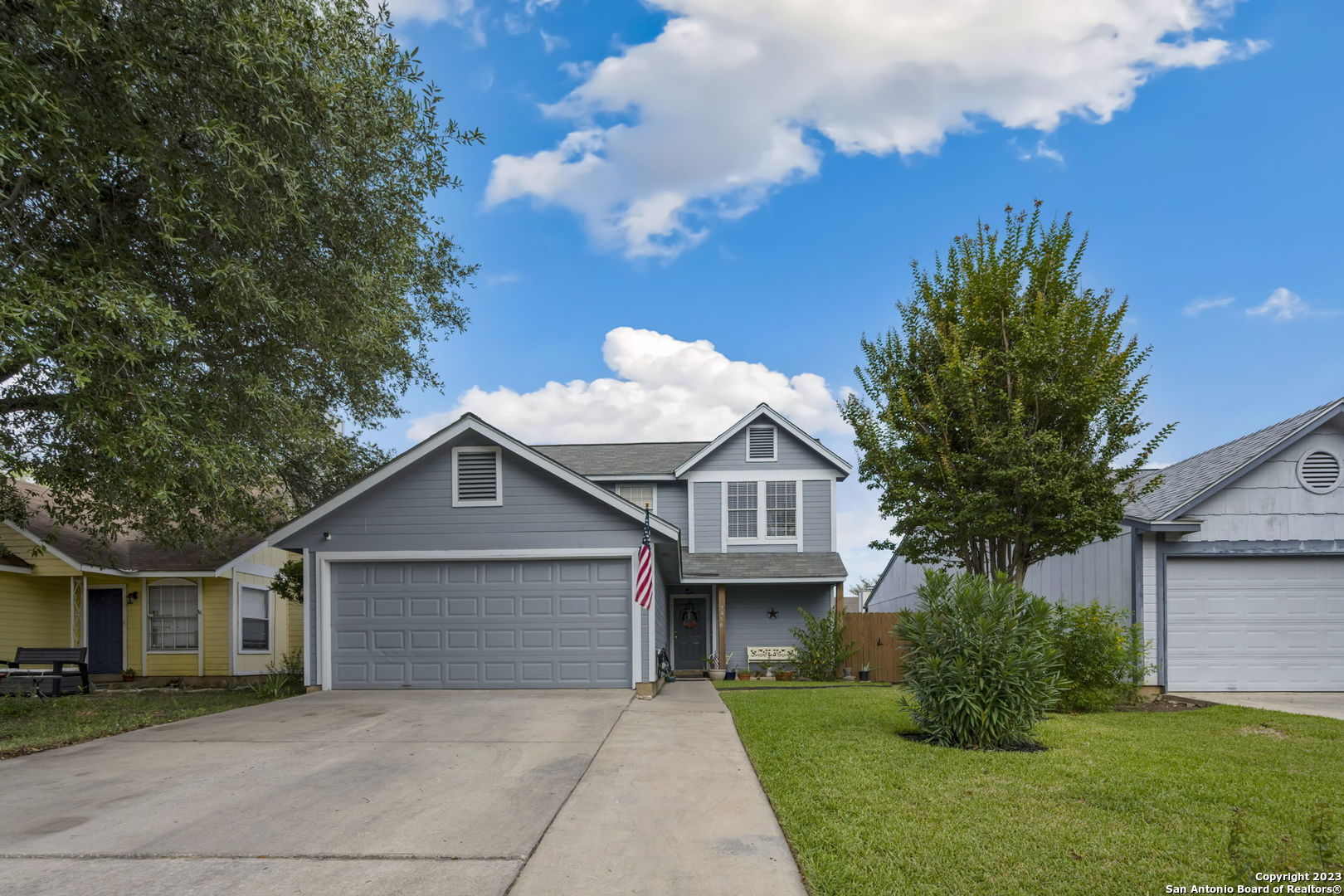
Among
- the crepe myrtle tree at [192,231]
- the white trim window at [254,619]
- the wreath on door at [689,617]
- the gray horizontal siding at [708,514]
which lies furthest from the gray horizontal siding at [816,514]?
the white trim window at [254,619]

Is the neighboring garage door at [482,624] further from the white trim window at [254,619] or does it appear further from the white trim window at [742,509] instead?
the white trim window at [742,509]

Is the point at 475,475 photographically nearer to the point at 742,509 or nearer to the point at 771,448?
the point at 742,509

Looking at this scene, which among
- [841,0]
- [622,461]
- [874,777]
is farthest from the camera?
[622,461]

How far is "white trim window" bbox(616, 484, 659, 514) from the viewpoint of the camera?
21.8 m

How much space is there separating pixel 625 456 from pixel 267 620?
9.94 meters

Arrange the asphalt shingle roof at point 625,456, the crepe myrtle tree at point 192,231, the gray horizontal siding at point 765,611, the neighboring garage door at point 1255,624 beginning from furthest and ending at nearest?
the asphalt shingle roof at point 625,456, the gray horizontal siding at point 765,611, the neighboring garage door at point 1255,624, the crepe myrtle tree at point 192,231

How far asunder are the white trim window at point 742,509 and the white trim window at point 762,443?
Result: 727 mm

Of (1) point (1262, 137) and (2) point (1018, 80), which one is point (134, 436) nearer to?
(2) point (1018, 80)

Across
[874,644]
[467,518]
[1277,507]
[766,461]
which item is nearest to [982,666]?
[467,518]

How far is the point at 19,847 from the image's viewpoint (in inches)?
209

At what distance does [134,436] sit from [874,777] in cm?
797

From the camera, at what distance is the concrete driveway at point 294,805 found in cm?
476

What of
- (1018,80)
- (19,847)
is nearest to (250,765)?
(19,847)

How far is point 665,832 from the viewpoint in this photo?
5.57 m
